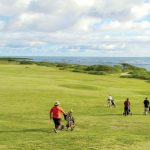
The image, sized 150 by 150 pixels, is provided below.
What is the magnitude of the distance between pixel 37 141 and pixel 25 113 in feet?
49.4

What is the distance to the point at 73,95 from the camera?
57781mm

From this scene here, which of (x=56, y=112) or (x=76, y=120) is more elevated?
(x=56, y=112)

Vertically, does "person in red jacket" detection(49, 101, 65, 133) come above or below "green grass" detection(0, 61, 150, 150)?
above

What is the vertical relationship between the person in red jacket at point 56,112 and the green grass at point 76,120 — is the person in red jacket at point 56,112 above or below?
above

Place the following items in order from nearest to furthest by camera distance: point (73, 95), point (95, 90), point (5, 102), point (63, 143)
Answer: point (63, 143), point (5, 102), point (73, 95), point (95, 90)

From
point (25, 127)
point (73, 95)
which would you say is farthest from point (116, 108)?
point (25, 127)

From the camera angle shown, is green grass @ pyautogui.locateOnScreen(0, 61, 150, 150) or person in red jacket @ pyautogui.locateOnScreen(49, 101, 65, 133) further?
person in red jacket @ pyautogui.locateOnScreen(49, 101, 65, 133)

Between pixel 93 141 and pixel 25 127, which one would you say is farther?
pixel 25 127

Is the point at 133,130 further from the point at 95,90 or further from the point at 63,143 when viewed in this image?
the point at 95,90

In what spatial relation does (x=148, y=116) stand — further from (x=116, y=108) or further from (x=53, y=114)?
(x=53, y=114)

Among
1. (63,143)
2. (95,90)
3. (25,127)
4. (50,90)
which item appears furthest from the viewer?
(95,90)

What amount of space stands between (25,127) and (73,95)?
27.1m

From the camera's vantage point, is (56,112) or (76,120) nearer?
(56,112)

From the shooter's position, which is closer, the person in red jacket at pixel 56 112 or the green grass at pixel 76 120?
the green grass at pixel 76 120
